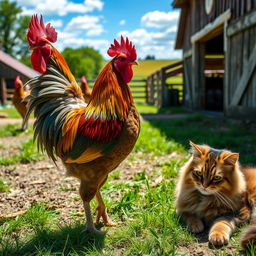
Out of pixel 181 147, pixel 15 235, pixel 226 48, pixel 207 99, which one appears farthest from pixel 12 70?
pixel 15 235

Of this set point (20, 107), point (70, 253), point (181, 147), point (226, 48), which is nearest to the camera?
point (70, 253)

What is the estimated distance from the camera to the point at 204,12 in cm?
1138

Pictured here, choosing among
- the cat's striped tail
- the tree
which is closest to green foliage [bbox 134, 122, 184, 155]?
the cat's striped tail

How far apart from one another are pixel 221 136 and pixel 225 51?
12.5 ft

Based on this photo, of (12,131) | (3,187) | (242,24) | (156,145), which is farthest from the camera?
(12,131)

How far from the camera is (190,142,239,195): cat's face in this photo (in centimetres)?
263

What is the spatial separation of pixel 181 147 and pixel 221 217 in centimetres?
325

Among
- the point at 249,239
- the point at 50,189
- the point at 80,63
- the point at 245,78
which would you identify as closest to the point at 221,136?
the point at 245,78

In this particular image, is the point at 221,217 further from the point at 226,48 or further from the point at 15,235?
the point at 226,48

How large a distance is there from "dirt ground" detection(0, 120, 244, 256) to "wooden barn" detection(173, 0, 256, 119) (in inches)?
158

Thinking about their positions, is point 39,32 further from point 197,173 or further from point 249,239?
point 249,239

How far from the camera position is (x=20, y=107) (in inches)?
326

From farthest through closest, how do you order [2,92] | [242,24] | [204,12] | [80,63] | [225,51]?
[80,63] < [2,92] < [204,12] < [225,51] < [242,24]

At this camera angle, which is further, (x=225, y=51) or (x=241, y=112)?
(x=225, y=51)
